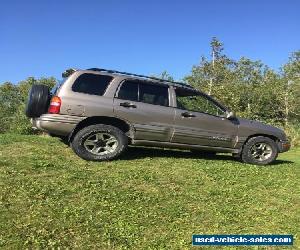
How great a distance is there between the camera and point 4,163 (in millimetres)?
7762

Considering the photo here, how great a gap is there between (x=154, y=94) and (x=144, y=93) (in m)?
0.23

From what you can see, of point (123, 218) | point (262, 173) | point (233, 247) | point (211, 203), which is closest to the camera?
point (233, 247)

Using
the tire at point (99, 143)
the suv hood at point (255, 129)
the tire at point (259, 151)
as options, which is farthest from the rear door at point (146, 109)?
the tire at point (259, 151)

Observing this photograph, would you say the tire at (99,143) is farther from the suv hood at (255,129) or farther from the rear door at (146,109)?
the suv hood at (255,129)

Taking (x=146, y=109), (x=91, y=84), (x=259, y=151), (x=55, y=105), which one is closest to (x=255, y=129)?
(x=259, y=151)

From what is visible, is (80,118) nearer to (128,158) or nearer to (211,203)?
(128,158)

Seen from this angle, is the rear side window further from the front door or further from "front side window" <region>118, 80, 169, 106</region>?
the front door

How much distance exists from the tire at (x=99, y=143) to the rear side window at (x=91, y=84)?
0.70m

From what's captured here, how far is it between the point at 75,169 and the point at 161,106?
7.63 ft

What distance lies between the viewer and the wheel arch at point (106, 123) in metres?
8.53

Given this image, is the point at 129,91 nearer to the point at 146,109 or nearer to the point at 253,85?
the point at 146,109

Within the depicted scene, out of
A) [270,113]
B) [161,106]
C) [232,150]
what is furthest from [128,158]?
[270,113]

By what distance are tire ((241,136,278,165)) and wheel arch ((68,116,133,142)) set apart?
2.75 metres

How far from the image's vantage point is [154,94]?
9141mm
